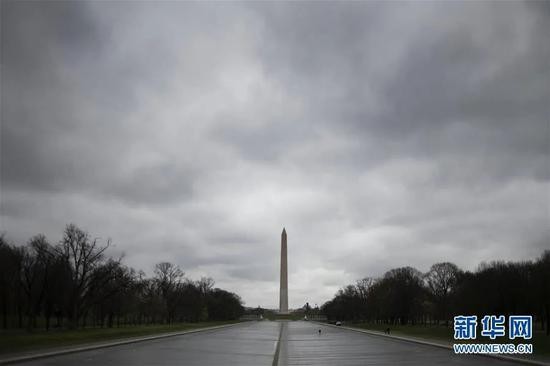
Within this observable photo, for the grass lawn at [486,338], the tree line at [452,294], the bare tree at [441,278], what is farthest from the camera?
the bare tree at [441,278]

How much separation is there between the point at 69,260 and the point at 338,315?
100125 mm

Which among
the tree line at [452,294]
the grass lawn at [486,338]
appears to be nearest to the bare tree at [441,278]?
the tree line at [452,294]

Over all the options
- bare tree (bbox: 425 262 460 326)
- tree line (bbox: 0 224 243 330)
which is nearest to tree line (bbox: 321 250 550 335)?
bare tree (bbox: 425 262 460 326)

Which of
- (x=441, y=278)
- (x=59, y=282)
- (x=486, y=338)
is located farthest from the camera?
(x=441, y=278)

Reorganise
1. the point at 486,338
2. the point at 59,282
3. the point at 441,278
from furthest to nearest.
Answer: the point at 441,278
the point at 59,282
the point at 486,338

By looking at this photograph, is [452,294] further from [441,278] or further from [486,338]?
[486,338]

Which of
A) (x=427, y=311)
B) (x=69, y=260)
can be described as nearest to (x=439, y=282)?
(x=427, y=311)

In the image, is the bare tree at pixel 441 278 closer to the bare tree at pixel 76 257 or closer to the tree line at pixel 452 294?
the tree line at pixel 452 294

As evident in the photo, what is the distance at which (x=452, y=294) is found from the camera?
81.9 metres

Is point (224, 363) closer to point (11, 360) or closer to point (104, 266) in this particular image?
point (11, 360)

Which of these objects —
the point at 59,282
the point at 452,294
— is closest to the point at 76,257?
the point at 59,282

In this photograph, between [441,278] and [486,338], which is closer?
[486,338]

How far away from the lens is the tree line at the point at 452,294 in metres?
59.5

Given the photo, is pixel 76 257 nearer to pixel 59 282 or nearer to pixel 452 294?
pixel 59 282
